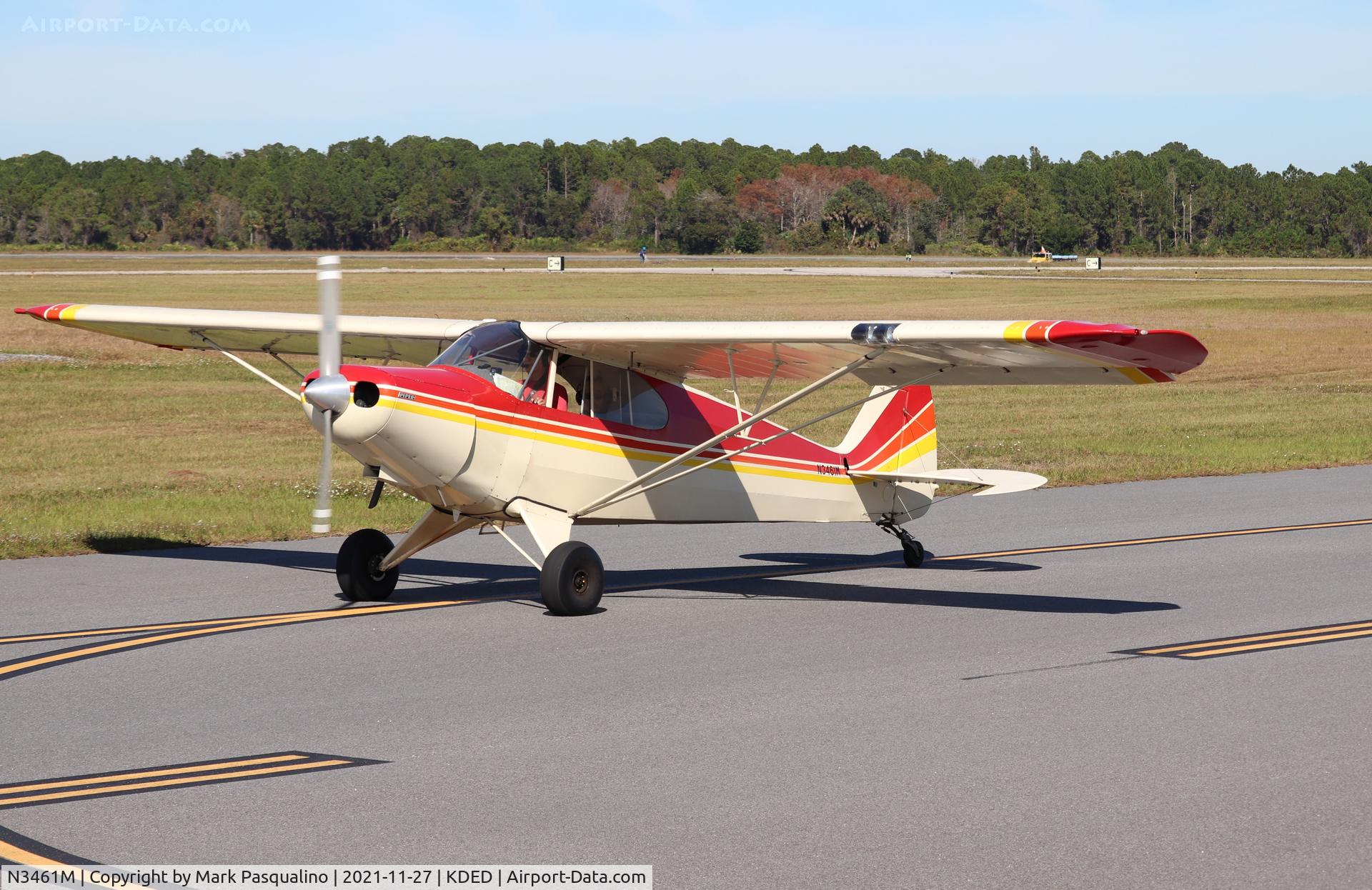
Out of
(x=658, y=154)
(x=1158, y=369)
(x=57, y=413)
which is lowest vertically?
(x=57, y=413)

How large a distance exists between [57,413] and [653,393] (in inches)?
728

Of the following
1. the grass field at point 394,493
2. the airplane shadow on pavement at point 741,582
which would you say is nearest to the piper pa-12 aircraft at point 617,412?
the airplane shadow on pavement at point 741,582

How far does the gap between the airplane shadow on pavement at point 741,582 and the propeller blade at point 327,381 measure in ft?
6.34

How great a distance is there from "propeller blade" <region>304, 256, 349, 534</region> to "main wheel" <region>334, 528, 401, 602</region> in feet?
4.06

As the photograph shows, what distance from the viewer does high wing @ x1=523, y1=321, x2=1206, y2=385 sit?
10211 mm

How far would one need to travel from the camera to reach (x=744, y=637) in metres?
10.9

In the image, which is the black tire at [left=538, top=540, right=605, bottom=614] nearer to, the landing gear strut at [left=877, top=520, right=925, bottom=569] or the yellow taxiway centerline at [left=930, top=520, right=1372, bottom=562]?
the landing gear strut at [left=877, top=520, right=925, bottom=569]

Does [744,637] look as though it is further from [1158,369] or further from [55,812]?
[55,812]

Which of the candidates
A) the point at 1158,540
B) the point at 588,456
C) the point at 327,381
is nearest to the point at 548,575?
the point at 588,456

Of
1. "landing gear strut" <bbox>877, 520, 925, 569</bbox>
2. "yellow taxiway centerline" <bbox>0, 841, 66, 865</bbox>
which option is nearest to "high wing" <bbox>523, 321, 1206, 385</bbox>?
"landing gear strut" <bbox>877, 520, 925, 569</bbox>

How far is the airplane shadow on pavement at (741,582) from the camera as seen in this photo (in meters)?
12.3

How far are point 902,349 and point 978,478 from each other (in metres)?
3.05

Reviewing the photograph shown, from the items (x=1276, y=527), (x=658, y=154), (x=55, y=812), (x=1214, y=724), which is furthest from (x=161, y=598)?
(x=658, y=154)

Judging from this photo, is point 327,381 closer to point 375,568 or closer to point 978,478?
point 375,568
